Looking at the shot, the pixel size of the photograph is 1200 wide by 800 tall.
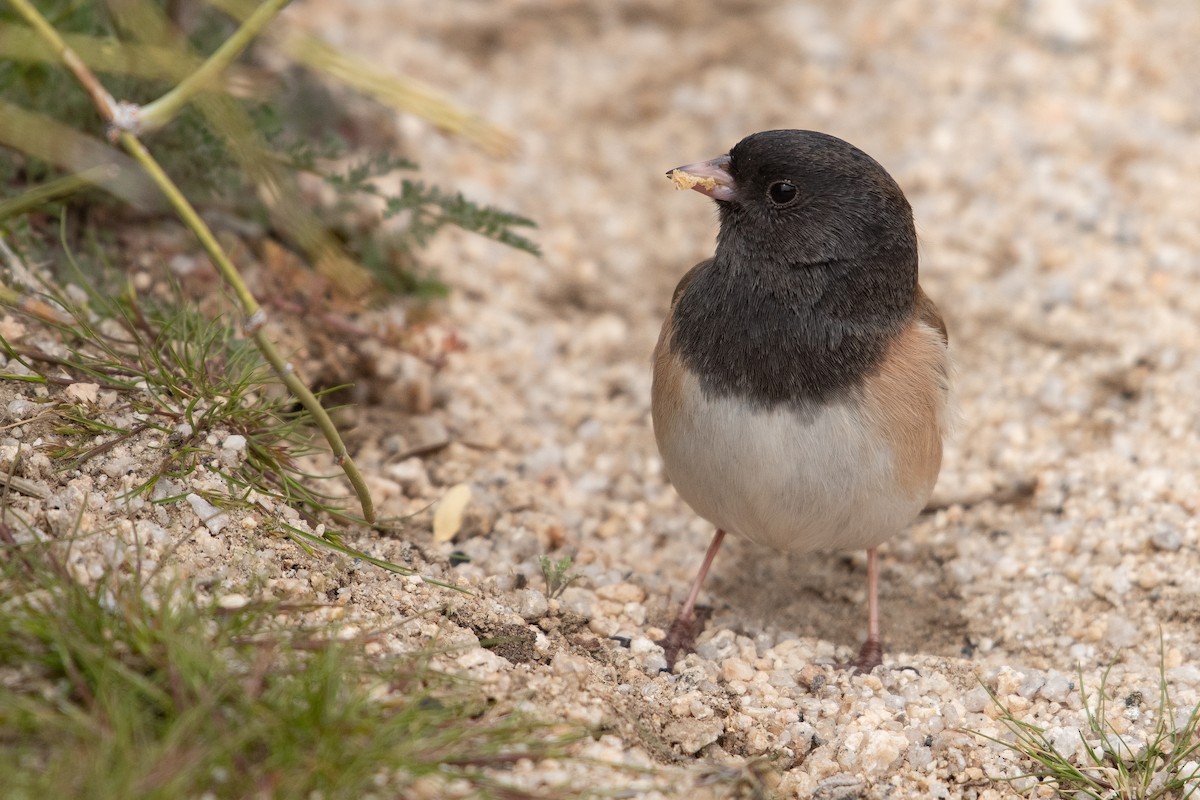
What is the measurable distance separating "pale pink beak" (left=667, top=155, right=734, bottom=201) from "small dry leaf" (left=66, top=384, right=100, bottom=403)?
1213 mm

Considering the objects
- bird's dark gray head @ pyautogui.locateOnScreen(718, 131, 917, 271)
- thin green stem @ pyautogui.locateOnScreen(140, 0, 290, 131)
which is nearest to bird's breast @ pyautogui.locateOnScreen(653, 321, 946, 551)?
bird's dark gray head @ pyautogui.locateOnScreen(718, 131, 917, 271)

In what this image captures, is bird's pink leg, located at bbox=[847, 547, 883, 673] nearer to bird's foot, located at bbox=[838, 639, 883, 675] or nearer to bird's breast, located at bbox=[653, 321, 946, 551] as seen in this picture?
bird's foot, located at bbox=[838, 639, 883, 675]

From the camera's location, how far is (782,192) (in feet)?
7.75

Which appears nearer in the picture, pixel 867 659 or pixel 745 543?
pixel 867 659

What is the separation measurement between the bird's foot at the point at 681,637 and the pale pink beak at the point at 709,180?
893 millimetres

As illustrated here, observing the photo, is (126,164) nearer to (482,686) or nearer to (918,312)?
(482,686)

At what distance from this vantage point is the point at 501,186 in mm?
4031

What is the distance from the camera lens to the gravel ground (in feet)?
6.98

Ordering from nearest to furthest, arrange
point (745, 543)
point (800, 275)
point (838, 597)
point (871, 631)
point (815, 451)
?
point (815, 451) < point (800, 275) < point (871, 631) < point (838, 597) < point (745, 543)

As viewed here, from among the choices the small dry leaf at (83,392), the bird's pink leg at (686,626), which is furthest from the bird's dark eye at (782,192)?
the small dry leaf at (83,392)

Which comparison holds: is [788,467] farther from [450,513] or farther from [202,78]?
[202,78]

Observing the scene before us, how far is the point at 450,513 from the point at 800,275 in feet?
3.15

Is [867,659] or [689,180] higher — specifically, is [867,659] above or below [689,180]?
below

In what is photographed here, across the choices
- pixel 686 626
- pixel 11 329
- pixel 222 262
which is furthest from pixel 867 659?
pixel 11 329
